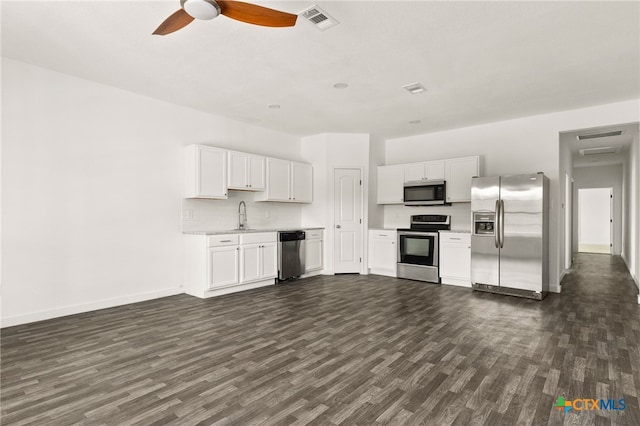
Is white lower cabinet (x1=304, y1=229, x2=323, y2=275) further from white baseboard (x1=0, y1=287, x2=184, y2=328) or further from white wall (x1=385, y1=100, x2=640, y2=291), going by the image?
white wall (x1=385, y1=100, x2=640, y2=291)

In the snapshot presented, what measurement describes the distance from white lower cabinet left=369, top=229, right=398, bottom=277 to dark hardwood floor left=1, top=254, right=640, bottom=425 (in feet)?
6.27

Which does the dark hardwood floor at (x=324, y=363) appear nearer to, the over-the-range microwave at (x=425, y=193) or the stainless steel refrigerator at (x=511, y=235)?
the stainless steel refrigerator at (x=511, y=235)

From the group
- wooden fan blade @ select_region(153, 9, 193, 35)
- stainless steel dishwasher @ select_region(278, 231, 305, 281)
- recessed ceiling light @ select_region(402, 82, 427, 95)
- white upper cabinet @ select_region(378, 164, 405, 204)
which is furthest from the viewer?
white upper cabinet @ select_region(378, 164, 405, 204)

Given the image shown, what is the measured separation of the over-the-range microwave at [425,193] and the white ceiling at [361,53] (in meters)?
1.47

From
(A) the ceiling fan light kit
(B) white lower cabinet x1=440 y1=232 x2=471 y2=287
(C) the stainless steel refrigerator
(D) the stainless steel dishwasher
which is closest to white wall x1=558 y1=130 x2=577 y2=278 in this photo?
(C) the stainless steel refrigerator

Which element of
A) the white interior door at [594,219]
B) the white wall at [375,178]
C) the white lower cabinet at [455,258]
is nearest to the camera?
the white lower cabinet at [455,258]

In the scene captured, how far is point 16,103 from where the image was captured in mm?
3658

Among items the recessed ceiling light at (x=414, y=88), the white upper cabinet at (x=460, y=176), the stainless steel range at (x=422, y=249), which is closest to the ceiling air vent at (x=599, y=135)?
the white upper cabinet at (x=460, y=176)

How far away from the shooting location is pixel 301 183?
21.8 feet

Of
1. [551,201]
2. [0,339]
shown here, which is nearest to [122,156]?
[0,339]

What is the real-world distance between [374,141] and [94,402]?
19.8 feet

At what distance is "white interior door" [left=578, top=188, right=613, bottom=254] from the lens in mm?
11906

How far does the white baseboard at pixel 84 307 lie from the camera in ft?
11.9

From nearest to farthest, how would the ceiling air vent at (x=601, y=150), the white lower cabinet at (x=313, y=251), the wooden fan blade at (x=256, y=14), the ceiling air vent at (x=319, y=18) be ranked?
1. the wooden fan blade at (x=256, y=14)
2. the ceiling air vent at (x=319, y=18)
3. the white lower cabinet at (x=313, y=251)
4. the ceiling air vent at (x=601, y=150)
